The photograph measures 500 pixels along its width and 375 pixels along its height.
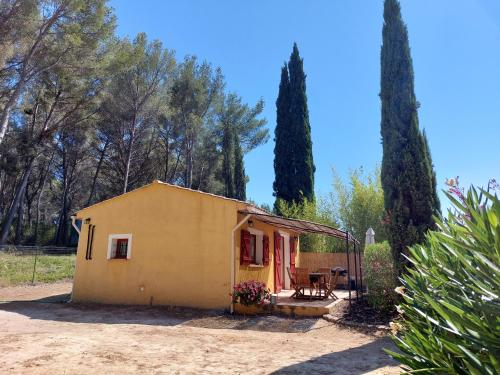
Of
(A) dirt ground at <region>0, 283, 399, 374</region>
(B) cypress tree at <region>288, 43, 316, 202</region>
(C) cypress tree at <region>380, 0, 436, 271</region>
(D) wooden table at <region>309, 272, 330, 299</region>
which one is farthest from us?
(B) cypress tree at <region>288, 43, 316, 202</region>

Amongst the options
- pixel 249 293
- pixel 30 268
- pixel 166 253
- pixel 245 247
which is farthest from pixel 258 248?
pixel 30 268

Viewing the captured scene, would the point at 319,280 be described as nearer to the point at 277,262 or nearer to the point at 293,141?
the point at 277,262

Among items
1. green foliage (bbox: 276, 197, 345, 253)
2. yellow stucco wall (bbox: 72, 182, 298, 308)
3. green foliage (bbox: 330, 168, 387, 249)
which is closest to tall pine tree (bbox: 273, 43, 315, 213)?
green foliage (bbox: 276, 197, 345, 253)

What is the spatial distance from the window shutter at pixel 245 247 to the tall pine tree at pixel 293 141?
11.7 meters

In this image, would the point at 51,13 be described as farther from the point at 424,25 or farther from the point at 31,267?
the point at 424,25

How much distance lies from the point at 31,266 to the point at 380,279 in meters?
15.0

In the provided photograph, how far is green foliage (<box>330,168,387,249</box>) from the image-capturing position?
1864 cm

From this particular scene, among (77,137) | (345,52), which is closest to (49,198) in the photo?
(77,137)

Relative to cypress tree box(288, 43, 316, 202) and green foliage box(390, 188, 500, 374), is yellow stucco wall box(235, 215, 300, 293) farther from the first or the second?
cypress tree box(288, 43, 316, 202)

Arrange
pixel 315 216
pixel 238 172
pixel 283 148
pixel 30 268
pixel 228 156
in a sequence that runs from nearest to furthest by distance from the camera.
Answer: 1. pixel 30 268
2. pixel 315 216
3. pixel 283 148
4. pixel 228 156
5. pixel 238 172

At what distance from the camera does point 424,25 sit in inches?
281

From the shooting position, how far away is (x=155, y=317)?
8.47m

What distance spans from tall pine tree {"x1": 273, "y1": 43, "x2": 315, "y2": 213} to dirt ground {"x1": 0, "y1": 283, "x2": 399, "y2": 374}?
45.4ft

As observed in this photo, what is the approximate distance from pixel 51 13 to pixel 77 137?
11626 millimetres
